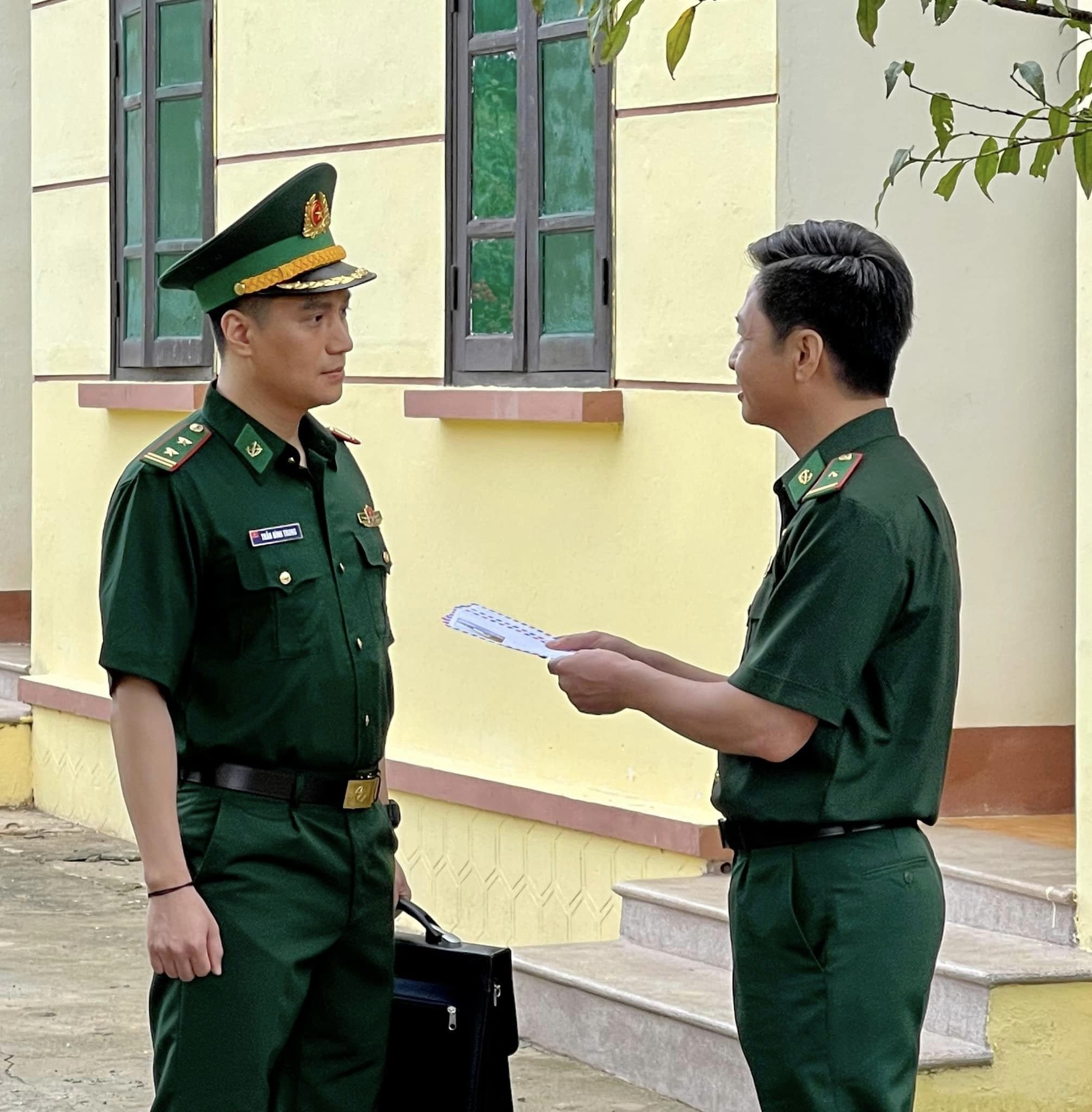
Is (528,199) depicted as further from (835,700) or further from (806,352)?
(835,700)

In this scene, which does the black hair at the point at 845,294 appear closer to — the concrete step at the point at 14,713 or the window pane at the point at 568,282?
the window pane at the point at 568,282

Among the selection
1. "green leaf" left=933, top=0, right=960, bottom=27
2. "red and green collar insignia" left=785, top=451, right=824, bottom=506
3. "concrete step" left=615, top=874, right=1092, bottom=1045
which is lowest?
"concrete step" left=615, top=874, right=1092, bottom=1045

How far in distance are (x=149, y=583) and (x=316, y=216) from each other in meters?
0.70

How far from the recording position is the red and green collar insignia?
310 centimetres

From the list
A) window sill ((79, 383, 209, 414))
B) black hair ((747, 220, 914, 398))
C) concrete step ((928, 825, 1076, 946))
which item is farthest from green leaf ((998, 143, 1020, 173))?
window sill ((79, 383, 209, 414))

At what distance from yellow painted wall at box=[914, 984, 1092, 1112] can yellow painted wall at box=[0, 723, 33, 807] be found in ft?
17.9

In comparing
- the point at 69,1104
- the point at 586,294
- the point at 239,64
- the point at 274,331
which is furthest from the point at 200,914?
the point at 239,64

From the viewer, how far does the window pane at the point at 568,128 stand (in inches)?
261

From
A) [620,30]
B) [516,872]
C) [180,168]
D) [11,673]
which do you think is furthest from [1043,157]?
[11,673]

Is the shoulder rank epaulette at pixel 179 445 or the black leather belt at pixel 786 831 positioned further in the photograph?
the shoulder rank epaulette at pixel 179 445

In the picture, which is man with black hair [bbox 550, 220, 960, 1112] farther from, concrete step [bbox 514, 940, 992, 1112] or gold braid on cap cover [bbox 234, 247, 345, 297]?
concrete step [bbox 514, 940, 992, 1112]

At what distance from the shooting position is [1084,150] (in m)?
2.76

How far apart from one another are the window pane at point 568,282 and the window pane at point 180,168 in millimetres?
2077

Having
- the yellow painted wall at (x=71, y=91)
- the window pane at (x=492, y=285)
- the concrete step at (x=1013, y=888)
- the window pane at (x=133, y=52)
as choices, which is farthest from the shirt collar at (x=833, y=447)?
the yellow painted wall at (x=71, y=91)
